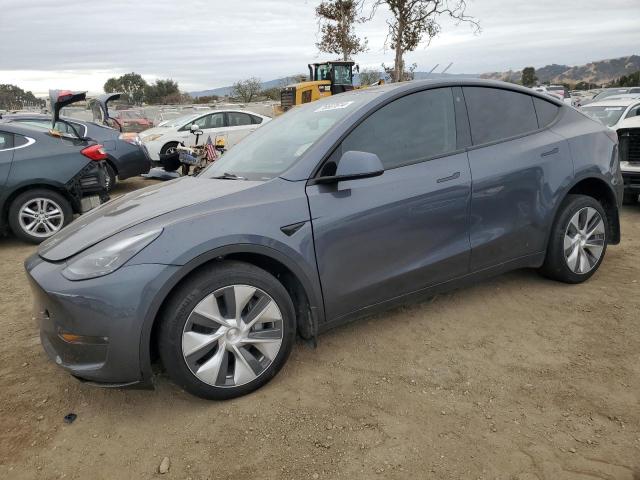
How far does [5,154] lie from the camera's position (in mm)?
5770

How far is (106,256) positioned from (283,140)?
55.9 inches

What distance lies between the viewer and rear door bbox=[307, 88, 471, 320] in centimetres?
272

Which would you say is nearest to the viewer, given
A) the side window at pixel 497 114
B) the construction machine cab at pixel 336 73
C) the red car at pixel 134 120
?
the side window at pixel 497 114

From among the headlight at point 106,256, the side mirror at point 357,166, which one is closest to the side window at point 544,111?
the side mirror at point 357,166

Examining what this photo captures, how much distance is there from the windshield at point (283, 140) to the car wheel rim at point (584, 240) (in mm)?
1890

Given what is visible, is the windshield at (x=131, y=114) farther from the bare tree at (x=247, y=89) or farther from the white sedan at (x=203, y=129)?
the bare tree at (x=247, y=89)

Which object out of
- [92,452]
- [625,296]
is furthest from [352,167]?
[625,296]

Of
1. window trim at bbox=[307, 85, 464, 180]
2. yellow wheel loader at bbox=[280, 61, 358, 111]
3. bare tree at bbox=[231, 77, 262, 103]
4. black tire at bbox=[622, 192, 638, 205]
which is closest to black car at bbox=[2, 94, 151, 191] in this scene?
window trim at bbox=[307, 85, 464, 180]

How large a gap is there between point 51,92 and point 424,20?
1513 centimetres

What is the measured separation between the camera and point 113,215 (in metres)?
2.80

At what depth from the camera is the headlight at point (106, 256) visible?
2.29 meters

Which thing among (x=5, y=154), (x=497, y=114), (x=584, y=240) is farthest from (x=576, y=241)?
(x=5, y=154)

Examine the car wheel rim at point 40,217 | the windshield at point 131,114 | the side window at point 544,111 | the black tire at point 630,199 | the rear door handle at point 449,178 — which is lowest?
the black tire at point 630,199

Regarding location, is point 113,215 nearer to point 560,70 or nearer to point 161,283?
point 161,283
